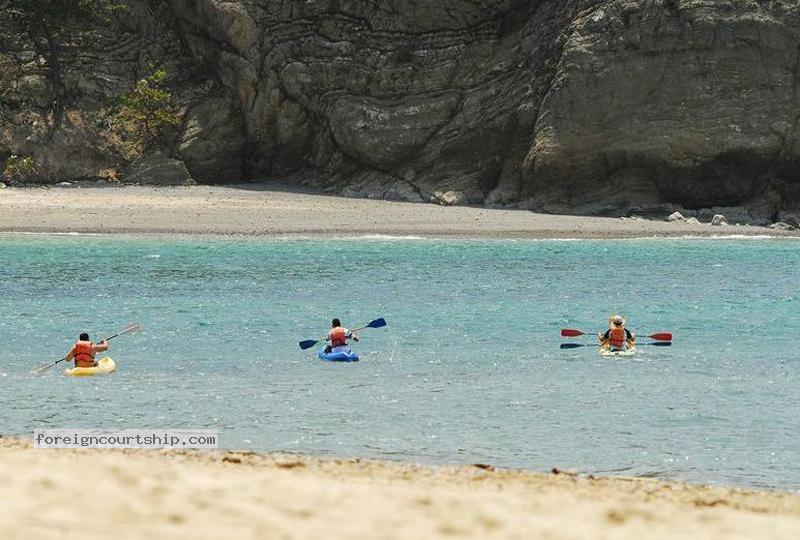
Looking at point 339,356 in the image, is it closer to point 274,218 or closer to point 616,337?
point 616,337

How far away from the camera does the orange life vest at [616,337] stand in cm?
1791

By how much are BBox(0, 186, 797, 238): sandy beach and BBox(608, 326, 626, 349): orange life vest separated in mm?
18793

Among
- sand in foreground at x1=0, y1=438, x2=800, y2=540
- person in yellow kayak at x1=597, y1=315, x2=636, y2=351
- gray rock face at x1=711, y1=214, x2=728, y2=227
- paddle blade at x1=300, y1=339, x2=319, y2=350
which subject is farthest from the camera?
gray rock face at x1=711, y1=214, x2=728, y2=227

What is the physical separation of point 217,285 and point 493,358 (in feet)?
33.5

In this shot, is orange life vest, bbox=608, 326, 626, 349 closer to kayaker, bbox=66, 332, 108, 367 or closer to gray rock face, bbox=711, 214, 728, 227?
kayaker, bbox=66, 332, 108, 367

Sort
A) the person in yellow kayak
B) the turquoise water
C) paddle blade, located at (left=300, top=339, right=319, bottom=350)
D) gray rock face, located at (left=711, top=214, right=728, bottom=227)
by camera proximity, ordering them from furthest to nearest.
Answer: gray rock face, located at (left=711, top=214, right=728, bottom=227)
the person in yellow kayak
paddle blade, located at (left=300, top=339, right=319, bottom=350)
the turquoise water

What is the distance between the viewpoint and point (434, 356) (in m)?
17.6

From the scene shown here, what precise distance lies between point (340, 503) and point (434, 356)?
965cm

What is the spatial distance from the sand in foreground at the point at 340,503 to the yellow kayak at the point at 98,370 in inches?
214

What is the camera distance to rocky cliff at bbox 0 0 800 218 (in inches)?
1617

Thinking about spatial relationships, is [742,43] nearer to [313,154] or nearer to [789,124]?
[789,124]

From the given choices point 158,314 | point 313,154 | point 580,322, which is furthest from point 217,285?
point 313,154

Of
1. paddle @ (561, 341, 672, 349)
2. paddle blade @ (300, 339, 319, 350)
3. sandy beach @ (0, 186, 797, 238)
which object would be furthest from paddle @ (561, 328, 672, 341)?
sandy beach @ (0, 186, 797, 238)

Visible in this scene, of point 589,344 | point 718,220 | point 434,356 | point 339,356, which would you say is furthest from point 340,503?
point 718,220
